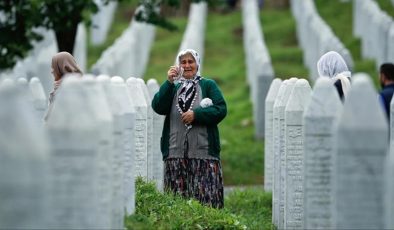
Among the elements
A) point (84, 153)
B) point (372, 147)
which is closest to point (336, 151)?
point (372, 147)

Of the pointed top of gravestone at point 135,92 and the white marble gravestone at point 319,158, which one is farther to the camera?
the pointed top of gravestone at point 135,92

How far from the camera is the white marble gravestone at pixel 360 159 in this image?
8.09 m

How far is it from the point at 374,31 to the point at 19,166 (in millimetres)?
20358

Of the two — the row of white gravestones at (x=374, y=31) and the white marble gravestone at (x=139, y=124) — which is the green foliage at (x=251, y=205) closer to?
the white marble gravestone at (x=139, y=124)

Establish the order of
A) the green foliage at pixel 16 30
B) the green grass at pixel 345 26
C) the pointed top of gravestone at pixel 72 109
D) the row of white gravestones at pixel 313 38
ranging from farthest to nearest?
the green grass at pixel 345 26
the row of white gravestones at pixel 313 38
the green foliage at pixel 16 30
the pointed top of gravestone at pixel 72 109

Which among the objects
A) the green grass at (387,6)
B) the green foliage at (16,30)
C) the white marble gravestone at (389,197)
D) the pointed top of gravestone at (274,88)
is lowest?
the white marble gravestone at (389,197)

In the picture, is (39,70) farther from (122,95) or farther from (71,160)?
(71,160)

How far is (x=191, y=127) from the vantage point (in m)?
12.4

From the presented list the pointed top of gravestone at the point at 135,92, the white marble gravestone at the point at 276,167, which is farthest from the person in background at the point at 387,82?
the pointed top of gravestone at the point at 135,92

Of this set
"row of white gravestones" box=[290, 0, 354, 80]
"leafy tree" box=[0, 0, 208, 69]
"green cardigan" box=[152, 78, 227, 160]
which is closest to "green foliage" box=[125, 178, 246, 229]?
"green cardigan" box=[152, 78, 227, 160]

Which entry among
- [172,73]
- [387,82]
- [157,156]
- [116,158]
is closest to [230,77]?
[157,156]

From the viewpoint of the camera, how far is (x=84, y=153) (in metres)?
8.12

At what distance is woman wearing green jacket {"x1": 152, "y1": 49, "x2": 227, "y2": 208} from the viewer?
482 inches

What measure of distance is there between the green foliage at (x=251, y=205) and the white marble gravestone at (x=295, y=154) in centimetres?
195
